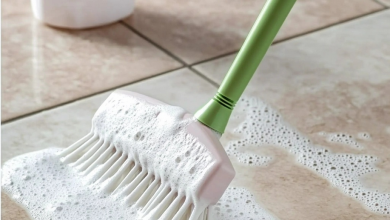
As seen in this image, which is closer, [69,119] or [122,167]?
[122,167]

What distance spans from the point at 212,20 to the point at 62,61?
0.27 metres

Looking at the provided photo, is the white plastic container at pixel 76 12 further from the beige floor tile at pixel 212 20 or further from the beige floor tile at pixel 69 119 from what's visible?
the beige floor tile at pixel 69 119

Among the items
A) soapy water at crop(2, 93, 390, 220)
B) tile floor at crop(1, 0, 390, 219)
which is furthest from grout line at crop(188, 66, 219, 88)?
soapy water at crop(2, 93, 390, 220)

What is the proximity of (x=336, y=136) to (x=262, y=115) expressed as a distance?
0.10m

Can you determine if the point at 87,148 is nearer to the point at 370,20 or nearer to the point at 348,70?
the point at 348,70

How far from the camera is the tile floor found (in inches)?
28.2

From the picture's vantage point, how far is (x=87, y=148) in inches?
27.7

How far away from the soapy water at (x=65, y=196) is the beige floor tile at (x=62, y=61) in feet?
0.38

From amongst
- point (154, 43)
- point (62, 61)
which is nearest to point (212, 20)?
point (154, 43)

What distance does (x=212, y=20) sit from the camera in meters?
1.04

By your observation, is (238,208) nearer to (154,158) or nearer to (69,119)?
(154,158)

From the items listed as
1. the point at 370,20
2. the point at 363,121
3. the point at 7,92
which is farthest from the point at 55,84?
the point at 370,20

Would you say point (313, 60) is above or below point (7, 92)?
above

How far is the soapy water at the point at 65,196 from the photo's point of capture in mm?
621
